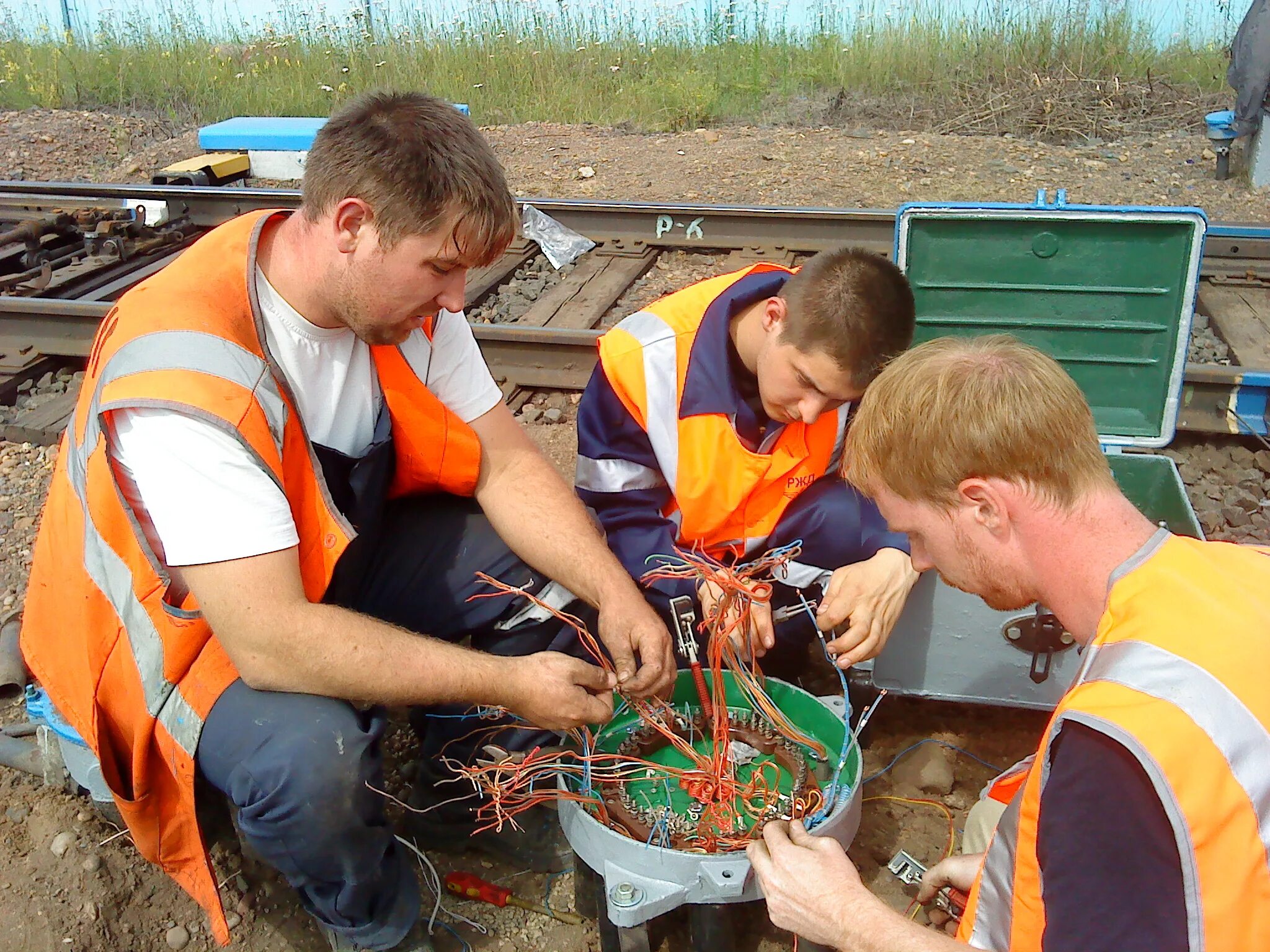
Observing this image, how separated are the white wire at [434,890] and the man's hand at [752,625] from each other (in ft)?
2.95

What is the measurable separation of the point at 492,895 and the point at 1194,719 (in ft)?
6.06

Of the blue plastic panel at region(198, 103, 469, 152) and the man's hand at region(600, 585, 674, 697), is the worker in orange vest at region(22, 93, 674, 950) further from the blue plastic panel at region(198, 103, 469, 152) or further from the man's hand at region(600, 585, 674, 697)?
the blue plastic panel at region(198, 103, 469, 152)

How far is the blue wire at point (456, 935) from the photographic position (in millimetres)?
A: 2606

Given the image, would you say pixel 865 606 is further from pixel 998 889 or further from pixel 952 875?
pixel 998 889

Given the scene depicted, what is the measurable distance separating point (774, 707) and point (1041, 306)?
1.71m

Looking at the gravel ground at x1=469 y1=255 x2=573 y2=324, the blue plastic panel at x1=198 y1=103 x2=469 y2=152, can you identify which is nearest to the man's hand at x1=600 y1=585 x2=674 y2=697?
the gravel ground at x1=469 y1=255 x2=573 y2=324

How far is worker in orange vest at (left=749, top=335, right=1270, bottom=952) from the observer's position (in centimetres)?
130

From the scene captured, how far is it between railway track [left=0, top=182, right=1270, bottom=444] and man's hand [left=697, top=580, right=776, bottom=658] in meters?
2.19

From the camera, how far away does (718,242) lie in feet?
20.9

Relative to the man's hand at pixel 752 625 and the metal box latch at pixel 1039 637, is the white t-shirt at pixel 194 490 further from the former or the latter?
the metal box latch at pixel 1039 637

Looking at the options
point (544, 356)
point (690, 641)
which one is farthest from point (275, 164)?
point (690, 641)

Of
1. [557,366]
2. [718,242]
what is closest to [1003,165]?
[718,242]

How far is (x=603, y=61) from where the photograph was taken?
11953 mm

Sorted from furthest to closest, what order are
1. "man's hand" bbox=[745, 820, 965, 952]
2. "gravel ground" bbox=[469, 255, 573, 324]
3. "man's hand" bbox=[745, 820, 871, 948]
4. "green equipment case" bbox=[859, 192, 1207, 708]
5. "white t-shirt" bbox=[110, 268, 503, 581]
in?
"gravel ground" bbox=[469, 255, 573, 324] → "green equipment case" bbox=[859, 192, 1207, 708] → "white t-shirt" bbox=[110, 268, 503, 581] → "man's hand" bbox=[745, 820, 871, 948] → "man's hand" bbox=[745, 820, 965, 952]
